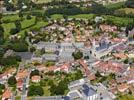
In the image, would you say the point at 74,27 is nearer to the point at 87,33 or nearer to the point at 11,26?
the point at 87,33

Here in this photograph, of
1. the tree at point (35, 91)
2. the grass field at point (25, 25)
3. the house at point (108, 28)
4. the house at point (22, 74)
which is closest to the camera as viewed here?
the tree at point (35, 91)

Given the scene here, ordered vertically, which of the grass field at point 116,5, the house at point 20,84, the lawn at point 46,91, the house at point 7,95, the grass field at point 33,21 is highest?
the grass field at point 116,5

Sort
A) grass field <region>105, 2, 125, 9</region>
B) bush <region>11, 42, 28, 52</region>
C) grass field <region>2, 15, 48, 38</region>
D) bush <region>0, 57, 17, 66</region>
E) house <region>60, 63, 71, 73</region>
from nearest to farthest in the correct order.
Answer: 1. house <region>60, 63, 71, 73</region>
2. bush <region>0, 57, 17, 66</region>
3. bush <region>11, 42, 28, 52</region>
4. grass field <region>2, 15, 48, 38</region>
5. grass field <region>105, 2, 125, 9</region>

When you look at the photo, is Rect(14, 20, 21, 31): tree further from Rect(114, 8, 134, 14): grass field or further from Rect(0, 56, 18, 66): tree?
Rect(114, 8, 134, 14): grass field

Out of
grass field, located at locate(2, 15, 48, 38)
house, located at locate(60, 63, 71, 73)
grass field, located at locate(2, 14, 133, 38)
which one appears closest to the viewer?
house, located at locate(60, 63, 71, 73)

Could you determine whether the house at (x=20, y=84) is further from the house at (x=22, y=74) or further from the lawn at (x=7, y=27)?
the lawn at (x=7, y=27)

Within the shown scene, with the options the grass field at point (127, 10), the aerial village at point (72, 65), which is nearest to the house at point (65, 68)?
the aerial village at point (72, 65)

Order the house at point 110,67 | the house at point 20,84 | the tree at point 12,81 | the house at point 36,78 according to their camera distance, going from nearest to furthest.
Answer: the house at point 20,84 → the tree at point 12,81 → the house at point 36,78 → the house at point 110,67

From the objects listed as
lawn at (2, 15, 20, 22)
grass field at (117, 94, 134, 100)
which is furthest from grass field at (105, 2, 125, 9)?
grass field at (117, 94, 134, 100)

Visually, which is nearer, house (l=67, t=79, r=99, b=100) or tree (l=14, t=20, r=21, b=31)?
house (l=67, t=79, r=99, b=100)

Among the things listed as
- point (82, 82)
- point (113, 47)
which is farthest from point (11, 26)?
point (82, 82)
